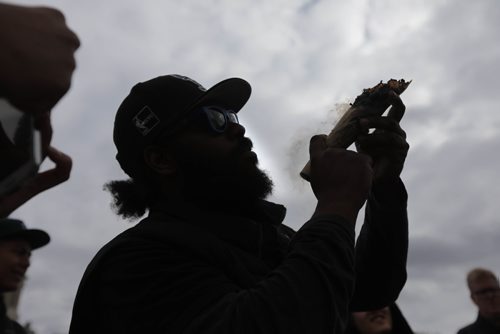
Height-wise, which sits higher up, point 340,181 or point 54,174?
point 340,181

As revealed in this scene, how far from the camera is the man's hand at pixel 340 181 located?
2.07m

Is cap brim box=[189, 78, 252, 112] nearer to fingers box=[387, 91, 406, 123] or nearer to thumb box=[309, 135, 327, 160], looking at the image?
thumb box=[309, 135, 327, 160]

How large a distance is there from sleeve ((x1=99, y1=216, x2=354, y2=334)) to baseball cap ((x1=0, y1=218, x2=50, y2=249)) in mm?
2484

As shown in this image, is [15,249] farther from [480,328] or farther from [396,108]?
[480,328]

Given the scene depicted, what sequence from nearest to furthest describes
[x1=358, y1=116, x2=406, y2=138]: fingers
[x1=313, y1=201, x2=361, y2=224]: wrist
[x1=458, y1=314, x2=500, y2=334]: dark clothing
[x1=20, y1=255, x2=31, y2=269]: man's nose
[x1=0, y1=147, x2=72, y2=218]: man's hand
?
[x1=0, y1=147, x2=72, y2=218]: man's hand
[x1=313, y1=201, x2=361, y2=224]: wrist
[x1=358, y1=116, x2=406, y2=138]: fingers
[x1=20, y1=255, x2=31, y2=269]: man's nose
[x1=458, y1=314, x2=500, y2=334]: dark clothing

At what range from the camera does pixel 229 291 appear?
200 cm

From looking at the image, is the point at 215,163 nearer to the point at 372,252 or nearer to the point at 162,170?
the point at 162,170

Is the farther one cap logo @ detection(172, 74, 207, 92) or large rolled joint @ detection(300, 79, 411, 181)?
cap logo @ detection(172, 74, 207, 92)

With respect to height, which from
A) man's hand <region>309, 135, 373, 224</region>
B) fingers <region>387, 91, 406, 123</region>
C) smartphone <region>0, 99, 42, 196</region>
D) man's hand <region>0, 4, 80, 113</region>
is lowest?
smartphone <region>0, 99, 42, 196</region>

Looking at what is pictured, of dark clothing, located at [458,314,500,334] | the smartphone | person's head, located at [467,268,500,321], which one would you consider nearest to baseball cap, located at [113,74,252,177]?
the smartphone

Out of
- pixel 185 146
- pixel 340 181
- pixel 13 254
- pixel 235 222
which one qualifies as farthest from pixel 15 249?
pixel 340 181

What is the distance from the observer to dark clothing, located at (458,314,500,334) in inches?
250

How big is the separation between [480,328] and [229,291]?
5.12 meters

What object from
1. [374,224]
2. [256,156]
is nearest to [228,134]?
[256,156]
